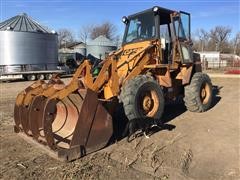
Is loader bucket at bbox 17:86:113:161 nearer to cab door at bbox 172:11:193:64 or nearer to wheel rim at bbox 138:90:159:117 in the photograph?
wheel rim at bbox 138:90:159:117

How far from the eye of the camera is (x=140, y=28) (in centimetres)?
902

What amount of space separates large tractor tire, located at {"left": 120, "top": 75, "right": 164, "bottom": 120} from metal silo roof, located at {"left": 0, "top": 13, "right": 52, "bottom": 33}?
63.1ft

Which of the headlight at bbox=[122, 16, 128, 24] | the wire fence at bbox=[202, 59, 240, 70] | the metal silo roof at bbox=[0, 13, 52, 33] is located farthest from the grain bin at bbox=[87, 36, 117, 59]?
the headlight at bbox=[122, 16, 128, 24]

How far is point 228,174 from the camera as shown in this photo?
5.17 meters

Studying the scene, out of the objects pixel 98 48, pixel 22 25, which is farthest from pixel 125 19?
pixel 98 48

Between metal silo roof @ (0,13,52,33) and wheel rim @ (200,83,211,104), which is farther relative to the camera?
metal silo roof @ (0,13,52,33)

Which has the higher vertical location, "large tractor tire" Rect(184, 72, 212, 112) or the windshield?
the windshield

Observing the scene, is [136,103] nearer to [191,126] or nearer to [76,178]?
[191,126]

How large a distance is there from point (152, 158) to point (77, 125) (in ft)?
4.44

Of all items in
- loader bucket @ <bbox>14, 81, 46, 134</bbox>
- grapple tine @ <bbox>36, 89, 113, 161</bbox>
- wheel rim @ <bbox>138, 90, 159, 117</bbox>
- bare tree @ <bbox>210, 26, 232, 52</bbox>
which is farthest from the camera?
bare tree @ <bbox>210, 26, 232, 52</bbox>

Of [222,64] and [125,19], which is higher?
[125,19]

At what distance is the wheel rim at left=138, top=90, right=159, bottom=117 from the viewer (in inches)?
293

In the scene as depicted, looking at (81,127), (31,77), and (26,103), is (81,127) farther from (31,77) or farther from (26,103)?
(31,77)

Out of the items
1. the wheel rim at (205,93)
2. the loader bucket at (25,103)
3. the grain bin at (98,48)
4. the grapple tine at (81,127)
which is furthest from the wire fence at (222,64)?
the grapple tine at (81,127)
